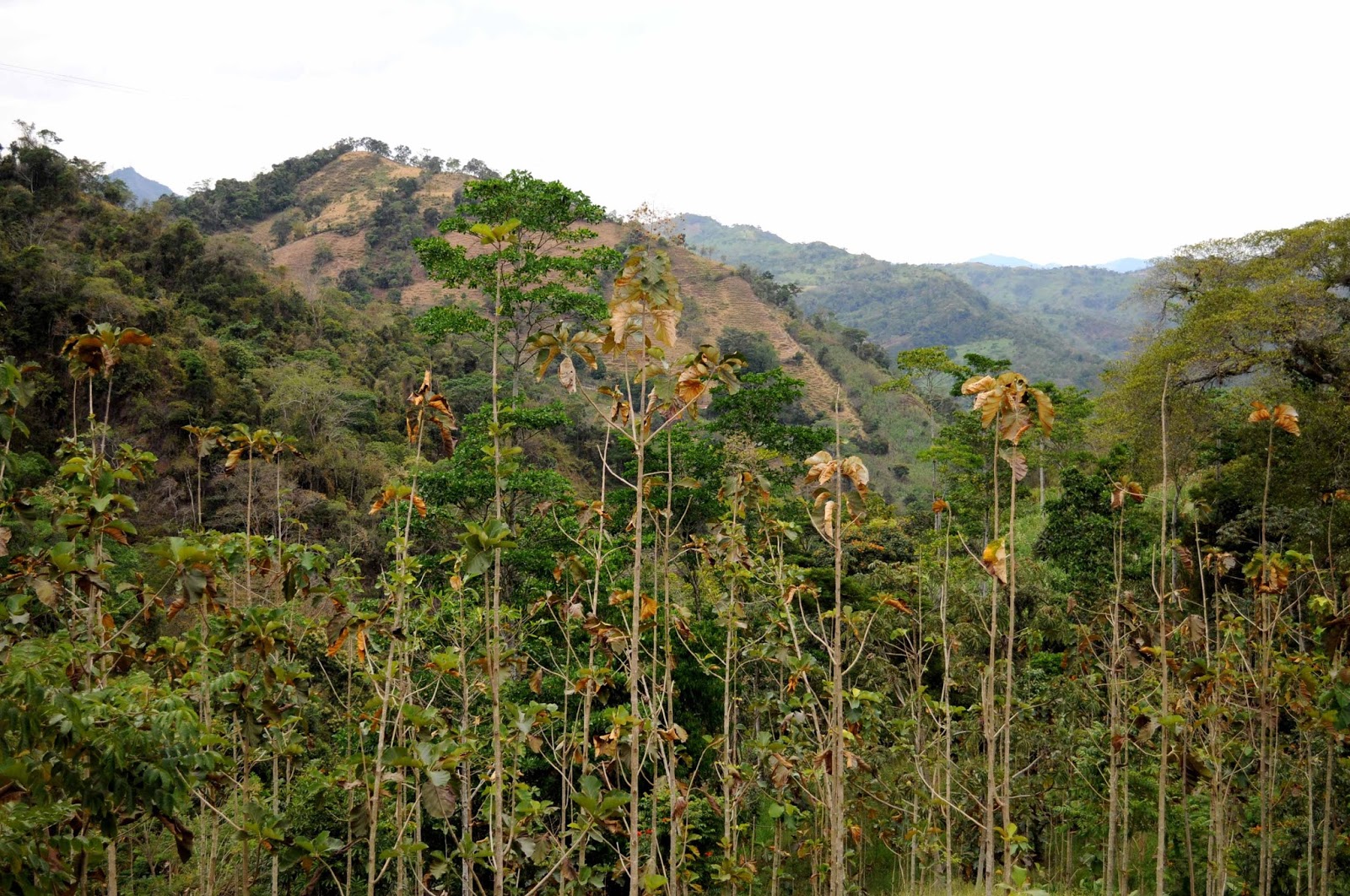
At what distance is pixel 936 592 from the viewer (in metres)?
11.7

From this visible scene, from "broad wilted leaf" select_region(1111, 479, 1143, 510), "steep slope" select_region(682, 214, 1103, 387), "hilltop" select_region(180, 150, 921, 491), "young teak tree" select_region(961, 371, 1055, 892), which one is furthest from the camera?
"steep slope" select_region(682, 214, 1103, 387)

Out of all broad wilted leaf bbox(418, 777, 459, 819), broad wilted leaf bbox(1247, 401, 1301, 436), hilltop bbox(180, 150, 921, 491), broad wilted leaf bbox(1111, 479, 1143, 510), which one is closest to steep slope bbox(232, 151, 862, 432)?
hilltop bbox(180, 150, 921, 491)

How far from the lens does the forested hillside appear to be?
3.02 m

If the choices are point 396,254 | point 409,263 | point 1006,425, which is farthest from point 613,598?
point 396,254

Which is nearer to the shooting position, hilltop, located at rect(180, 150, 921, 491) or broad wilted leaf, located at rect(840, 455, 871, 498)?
broad wilted leaf, located at rect(840, 455, 871, 498)

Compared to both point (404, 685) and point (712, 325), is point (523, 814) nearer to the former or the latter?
point (404, 685)

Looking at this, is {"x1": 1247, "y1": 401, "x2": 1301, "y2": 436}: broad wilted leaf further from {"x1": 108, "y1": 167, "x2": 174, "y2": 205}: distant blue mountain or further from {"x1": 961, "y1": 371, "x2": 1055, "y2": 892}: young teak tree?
→ {"x1": 108, "y1": 167, "x2": 174, "y2": 205}: distant blue mountain

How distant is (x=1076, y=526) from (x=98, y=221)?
28659mm

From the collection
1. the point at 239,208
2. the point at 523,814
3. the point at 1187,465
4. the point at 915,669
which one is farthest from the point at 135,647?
the point at 239,208

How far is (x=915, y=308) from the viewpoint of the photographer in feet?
303

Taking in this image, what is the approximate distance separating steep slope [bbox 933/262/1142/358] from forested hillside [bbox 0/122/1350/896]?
78156 mm

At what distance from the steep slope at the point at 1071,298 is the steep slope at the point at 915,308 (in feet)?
26.9

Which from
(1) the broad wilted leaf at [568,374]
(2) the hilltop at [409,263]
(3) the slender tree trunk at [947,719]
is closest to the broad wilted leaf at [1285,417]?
(3) the slender tree trunk at [947,719]

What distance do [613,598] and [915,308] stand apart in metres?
93.1
